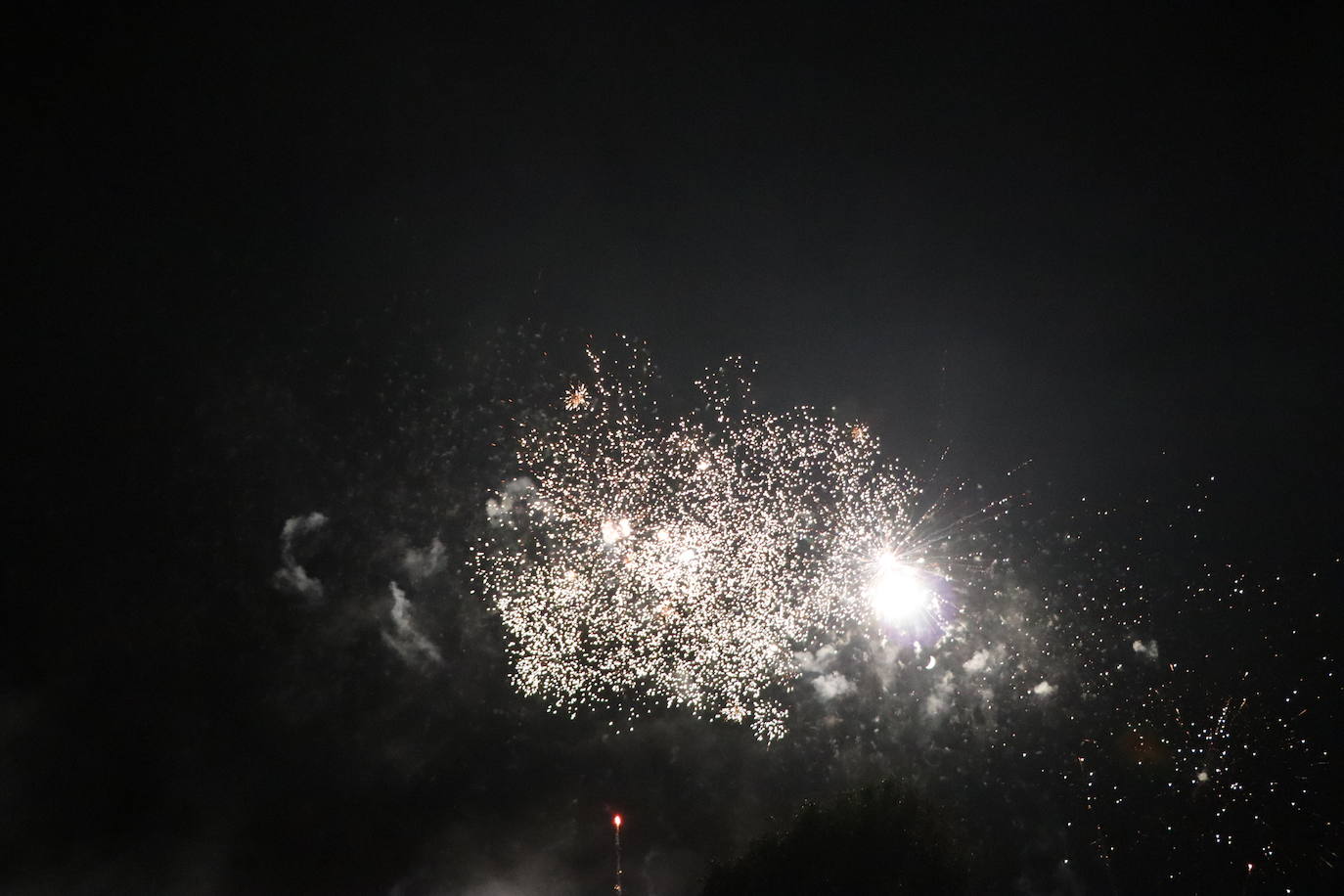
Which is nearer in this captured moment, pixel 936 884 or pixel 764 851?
pixel 936 884

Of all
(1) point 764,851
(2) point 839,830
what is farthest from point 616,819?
(2) point 839,830

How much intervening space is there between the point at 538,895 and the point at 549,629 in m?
28.9

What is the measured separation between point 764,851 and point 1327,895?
2401 cm

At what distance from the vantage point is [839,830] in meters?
25.9

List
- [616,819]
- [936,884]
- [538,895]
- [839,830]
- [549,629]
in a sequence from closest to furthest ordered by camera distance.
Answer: [549,629]
[936,884]
[839,830]
[616,819]
[538,895]

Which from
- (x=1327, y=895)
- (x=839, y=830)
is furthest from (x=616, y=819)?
(x=1327, y=895)

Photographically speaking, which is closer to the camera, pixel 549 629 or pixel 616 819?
pixel 549 629

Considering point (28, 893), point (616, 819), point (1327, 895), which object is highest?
point (616, 819)

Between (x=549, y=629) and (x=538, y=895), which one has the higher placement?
(x=549, y=629)

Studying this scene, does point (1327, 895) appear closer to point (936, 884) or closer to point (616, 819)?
point (936, 884)

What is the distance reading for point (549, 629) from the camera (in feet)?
68.2

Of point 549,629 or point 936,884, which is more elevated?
point 549,629

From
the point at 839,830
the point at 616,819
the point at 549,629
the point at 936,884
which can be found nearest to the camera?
the point at 549,629

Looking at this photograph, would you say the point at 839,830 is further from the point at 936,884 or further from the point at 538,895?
the point at 538,895
